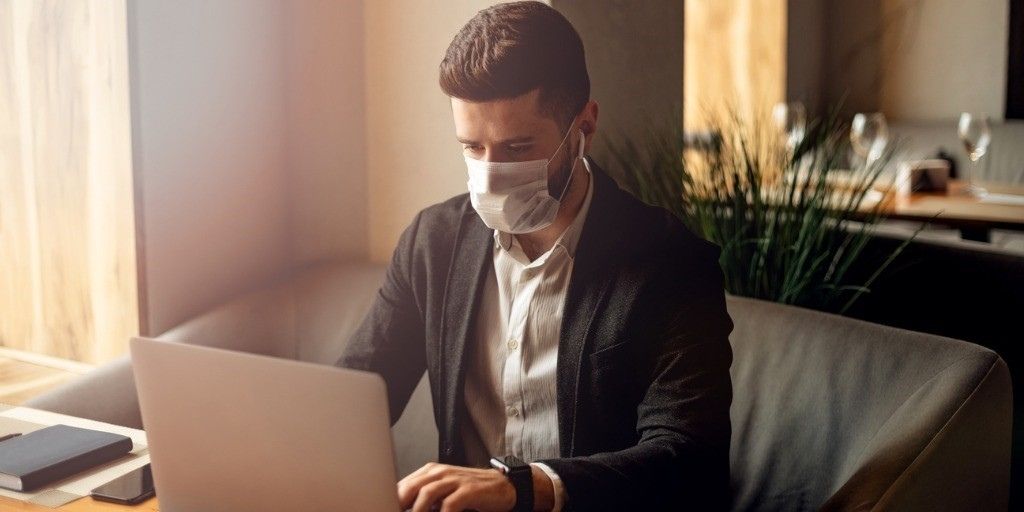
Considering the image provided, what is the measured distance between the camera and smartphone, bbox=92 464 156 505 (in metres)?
1.35

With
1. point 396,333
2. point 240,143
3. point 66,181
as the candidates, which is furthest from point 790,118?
point 396,333

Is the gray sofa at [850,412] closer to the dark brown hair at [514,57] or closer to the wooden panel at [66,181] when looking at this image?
the wooden panel at [66,181]

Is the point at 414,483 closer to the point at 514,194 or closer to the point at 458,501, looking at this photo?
Answer: the point at 458,501

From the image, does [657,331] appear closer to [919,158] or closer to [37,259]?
[37,259]

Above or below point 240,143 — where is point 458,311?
below

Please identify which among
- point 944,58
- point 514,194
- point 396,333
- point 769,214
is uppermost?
point 944,58

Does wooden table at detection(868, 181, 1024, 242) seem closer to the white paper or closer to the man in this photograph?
the man

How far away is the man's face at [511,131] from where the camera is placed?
1.52 meters

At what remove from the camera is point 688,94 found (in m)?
5.39

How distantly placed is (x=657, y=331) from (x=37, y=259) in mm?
1527

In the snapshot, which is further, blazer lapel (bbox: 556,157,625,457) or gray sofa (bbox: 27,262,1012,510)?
blazer lapel (bbox: 556,157,625,457)

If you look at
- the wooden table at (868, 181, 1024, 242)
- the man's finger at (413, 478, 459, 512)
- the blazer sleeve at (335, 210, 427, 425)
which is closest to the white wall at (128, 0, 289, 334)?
the blazer sleeve at (335, 210, 427, 425)

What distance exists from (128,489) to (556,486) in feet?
1.84

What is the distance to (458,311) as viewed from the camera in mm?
1676
